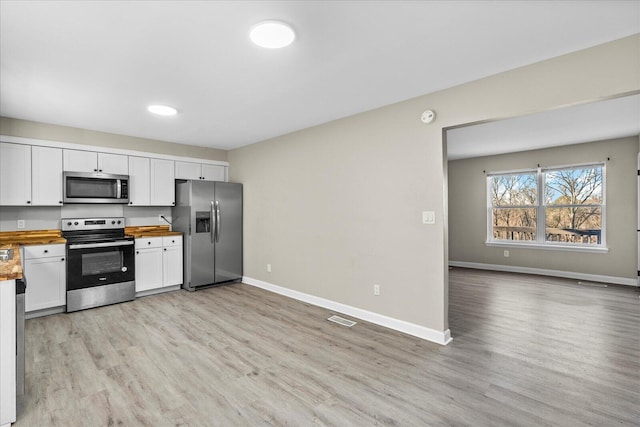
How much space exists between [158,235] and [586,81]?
17.4 ft

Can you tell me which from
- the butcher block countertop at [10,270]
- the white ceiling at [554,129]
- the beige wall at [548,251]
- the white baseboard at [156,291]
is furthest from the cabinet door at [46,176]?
the beige wall at [548,251]

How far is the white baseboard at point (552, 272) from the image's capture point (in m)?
5.26

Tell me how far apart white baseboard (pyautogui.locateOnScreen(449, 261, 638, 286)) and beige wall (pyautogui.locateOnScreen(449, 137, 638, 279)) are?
0.20 feet

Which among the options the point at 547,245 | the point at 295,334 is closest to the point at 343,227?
the point at 295,334

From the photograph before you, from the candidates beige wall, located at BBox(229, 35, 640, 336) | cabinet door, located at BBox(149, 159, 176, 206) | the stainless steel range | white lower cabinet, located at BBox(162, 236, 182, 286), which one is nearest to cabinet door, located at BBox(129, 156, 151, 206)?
cabinet door, located at BBox(149, 159, 176, 206)

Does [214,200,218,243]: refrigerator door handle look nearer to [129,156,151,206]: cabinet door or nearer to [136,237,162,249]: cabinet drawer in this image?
[136,237,162,249]: cabinet drawer

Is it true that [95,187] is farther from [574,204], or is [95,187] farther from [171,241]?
[574,204]

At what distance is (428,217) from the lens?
3064 mm

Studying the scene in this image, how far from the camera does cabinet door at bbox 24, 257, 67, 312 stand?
361cm

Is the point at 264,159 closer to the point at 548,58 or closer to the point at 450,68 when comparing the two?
the point at 450,68

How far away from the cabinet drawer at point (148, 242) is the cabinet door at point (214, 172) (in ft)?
4.63

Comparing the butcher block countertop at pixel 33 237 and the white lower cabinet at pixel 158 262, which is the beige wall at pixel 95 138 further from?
the white lower cabinet at pixel 158 262

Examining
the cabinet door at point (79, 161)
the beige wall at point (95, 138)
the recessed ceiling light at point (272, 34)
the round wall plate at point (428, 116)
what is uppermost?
the recessed ceiling light at point (272, 34)

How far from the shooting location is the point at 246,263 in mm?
5414
